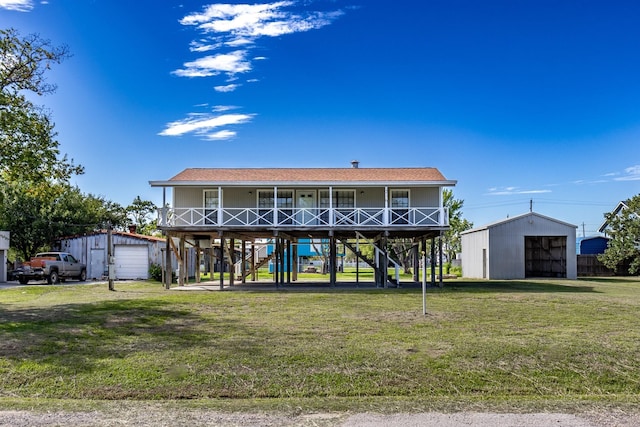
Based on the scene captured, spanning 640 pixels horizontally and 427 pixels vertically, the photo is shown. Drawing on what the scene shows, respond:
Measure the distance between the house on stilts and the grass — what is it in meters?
9.46

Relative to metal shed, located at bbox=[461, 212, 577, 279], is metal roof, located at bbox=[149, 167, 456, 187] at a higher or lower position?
higher

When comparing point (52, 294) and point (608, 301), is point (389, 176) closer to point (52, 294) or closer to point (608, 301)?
point (608, 301)

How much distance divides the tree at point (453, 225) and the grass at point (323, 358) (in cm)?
3448

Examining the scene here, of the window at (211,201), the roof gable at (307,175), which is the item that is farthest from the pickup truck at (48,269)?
the window at (211,201)

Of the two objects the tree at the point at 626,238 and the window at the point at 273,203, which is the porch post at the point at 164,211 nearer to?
the window at the point at 273,203

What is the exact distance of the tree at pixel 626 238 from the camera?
1415 inches

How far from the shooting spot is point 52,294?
2166cm

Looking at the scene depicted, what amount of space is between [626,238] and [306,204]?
73.4ft

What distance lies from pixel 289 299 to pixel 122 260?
1818 cm

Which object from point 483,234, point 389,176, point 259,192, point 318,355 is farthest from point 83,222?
point 318,355

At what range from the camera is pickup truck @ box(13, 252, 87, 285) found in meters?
28.5

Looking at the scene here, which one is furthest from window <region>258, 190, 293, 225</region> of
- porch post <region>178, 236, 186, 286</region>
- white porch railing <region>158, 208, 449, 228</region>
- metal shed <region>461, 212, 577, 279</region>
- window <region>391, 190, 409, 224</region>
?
metal shed <region>461, 212, 577, 279</region>

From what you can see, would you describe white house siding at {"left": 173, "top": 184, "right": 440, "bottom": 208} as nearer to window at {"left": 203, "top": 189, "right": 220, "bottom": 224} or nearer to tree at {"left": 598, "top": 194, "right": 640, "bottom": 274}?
window at {"left": 203, "top": 189, "right": 220, "bottom": 224}

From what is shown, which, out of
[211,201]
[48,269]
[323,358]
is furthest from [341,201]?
[323,358]
